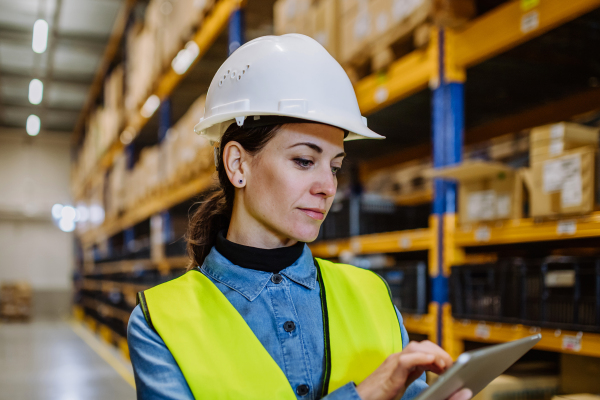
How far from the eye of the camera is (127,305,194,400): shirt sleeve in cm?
116

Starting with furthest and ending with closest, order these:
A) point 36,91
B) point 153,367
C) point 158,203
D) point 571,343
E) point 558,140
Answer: point 36,91, point 158,203, point 558,140, point 571,343, point 153,367

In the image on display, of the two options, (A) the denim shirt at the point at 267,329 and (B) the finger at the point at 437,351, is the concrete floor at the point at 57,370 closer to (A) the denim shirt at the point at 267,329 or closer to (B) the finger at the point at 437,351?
(A) the denim shirt at the point at 267,329

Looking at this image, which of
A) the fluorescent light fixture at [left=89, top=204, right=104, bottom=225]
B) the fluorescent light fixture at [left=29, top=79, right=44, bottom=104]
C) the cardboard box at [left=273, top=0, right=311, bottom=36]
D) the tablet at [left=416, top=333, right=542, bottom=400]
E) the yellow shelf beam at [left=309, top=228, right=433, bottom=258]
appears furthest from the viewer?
the fluorescent light fixture at [left=29, top=79, right=44, bottom=104]

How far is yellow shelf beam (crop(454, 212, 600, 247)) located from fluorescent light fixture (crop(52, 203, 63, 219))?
16.0 m

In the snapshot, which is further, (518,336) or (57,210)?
(57,210)

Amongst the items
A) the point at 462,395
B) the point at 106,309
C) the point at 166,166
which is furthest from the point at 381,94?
the point at 106,309

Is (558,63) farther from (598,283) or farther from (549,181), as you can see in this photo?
(598,283)

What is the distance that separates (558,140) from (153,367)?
174cm

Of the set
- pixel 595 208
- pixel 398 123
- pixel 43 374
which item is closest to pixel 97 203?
pixel 43 374

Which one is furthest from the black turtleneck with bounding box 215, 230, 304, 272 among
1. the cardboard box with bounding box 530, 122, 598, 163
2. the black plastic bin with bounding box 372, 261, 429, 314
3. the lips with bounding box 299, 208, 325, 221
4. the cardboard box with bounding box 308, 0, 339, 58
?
the cardboard box with bounding box 308, 0, 339, 58

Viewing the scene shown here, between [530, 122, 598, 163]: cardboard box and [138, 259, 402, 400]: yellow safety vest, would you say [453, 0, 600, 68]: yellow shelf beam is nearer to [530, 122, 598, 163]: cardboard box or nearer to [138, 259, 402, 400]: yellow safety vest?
[530, 122, 598, 163]: cardboard box

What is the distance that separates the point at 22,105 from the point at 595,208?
14.3 metres

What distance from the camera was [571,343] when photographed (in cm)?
202

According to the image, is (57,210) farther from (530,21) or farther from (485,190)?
(530,21)
